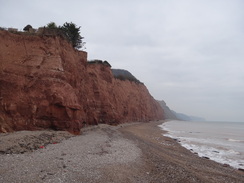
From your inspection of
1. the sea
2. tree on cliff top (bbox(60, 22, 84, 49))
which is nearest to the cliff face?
tree on cliff top (bbox(60, 22, 84, 49))

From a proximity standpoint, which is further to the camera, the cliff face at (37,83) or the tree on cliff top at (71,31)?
the tree on cliff top at (71,31)

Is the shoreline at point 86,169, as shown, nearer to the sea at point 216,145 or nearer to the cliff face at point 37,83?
the cliff face at point 37,83

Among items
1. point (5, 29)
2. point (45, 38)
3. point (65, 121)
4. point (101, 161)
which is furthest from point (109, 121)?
point (101, 161)

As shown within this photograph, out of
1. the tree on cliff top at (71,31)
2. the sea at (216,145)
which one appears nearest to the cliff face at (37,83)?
the tree on cliff top at (71,31)

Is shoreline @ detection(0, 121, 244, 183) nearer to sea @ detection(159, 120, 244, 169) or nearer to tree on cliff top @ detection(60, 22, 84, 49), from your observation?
sea @ detection(159, 120, 244, 169)

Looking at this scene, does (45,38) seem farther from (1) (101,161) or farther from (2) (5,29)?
(1) (101,161)

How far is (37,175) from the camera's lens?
244 inches

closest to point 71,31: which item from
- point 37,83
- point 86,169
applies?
point 37,83

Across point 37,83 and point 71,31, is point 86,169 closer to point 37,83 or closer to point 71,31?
point 37,83

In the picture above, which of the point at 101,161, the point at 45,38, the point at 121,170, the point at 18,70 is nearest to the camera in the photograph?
the point at 121,170

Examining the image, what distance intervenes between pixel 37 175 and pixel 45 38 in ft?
43.7

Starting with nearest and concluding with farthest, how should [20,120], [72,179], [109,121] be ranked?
[72,179] → [20,120] → [109,121]

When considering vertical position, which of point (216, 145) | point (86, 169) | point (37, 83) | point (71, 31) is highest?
point (71, 31)

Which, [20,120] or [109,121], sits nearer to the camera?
[20,120]
